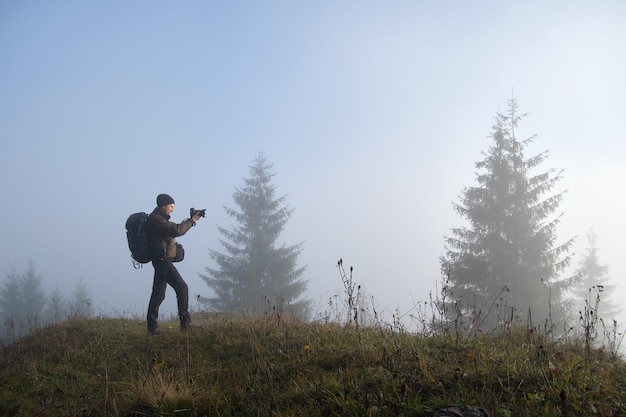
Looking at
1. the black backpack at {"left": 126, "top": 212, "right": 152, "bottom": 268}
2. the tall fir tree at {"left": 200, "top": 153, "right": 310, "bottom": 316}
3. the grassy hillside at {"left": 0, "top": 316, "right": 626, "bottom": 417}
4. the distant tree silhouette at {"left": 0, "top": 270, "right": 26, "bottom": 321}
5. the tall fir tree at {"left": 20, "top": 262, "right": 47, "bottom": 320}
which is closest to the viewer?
the grassy hillside at {"left": 0, "top": 316, "right": 626, "bottom": 417}

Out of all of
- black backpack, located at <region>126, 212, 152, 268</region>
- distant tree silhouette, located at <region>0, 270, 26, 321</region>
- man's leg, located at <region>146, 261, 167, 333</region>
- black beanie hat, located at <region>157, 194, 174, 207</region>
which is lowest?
distant tree silhouette, located at <region>0, 270, 26, 321</region>

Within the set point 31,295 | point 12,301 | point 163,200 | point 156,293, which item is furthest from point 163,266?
point 12,301

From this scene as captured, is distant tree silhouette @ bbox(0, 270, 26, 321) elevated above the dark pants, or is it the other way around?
the dark pants

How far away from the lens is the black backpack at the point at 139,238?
766 centimetres

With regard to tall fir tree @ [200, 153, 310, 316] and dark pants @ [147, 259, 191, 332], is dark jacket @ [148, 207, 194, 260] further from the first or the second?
tall fir tree @ [200, 153, 310, 316]

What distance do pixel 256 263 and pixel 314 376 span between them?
71.3 feet

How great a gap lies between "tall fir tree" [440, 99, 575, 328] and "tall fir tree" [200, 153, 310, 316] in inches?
412

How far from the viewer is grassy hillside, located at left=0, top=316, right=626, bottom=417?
3387mm

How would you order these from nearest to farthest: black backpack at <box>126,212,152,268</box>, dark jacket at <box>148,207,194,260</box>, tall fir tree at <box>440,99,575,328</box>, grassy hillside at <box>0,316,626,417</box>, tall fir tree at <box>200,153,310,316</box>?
grassy hillside at <box>0,316,626,417</box>
black backpack at <box>126,212,152,268</box>
dark jacket at <box>148,207,194,260</box>
tall fir tree at <box>440,99,575,328</box>
tall fir tree at <box>200,153,310,316</box>

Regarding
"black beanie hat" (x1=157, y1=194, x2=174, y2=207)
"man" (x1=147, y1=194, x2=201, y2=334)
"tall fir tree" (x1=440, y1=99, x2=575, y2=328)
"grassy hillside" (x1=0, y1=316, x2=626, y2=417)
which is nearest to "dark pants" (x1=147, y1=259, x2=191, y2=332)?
"man" (x1=147, y1=194, x2=201, y2=334)

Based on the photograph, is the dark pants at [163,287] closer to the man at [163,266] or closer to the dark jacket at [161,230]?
the man at [163,266]

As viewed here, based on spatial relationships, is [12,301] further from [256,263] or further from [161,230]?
[161,230]

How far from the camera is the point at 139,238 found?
7758 millimetres

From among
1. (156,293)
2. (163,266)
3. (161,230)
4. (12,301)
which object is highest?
A: (161,230)
